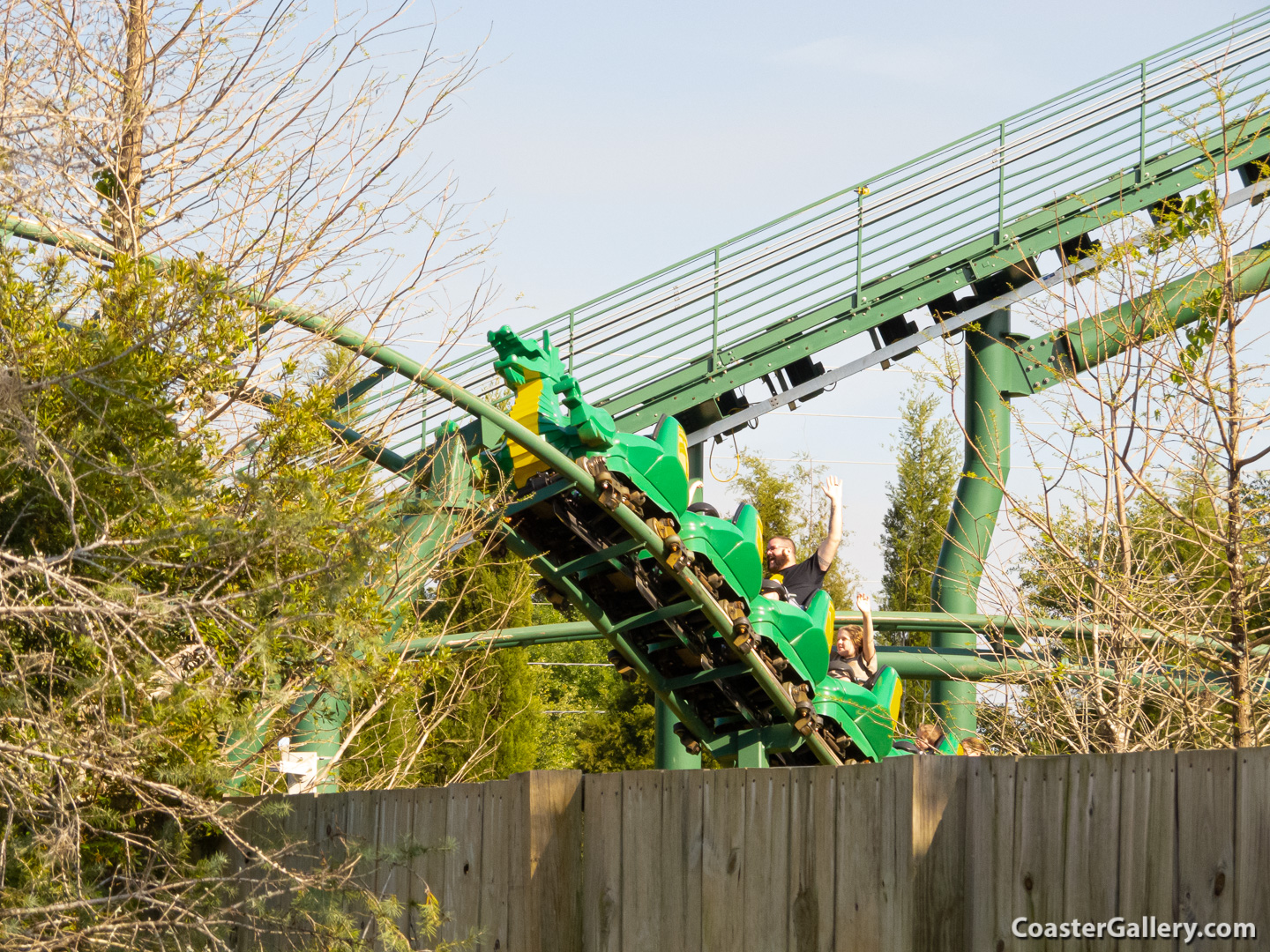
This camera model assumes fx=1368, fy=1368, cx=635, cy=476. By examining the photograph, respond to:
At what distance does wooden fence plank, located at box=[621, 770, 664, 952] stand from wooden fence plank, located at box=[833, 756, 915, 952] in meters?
0.70

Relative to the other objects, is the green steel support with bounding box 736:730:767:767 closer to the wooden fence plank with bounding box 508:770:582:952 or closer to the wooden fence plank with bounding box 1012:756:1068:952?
the wooden fence plank with bounding box 508:770:582:952

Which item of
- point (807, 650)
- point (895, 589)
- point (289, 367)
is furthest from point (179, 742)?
point (895, 589)

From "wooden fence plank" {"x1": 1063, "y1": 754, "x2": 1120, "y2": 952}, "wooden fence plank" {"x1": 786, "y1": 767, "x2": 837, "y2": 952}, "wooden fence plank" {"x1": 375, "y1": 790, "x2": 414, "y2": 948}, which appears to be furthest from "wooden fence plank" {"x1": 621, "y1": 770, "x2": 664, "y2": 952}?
"wooden fence plank" {"x1": 1063, "y1": 754, "x2": 1120, "y2": 952}

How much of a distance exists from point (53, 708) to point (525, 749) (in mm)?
9713

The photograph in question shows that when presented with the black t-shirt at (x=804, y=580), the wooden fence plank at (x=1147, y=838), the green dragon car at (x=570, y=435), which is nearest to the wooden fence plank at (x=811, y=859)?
the wooden fence plank at (x=1147, y=838)

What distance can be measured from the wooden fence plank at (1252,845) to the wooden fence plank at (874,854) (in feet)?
2.51

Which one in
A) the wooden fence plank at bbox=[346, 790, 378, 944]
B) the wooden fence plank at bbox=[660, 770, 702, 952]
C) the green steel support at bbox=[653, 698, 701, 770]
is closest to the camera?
the wooden fence plank at bbox=[660, 770, 702, 952]

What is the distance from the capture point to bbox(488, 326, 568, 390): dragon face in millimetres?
7430

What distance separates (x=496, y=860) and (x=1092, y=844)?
2207 mm

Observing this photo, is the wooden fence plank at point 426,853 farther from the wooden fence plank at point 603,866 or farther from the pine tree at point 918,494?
the pine tree at point 918,494

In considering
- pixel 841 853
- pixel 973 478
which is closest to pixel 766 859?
pixel 841 853

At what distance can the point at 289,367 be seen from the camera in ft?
15.6

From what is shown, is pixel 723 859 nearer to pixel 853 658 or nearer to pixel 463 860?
pixel 463 860

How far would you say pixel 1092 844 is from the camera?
8.93 feet
